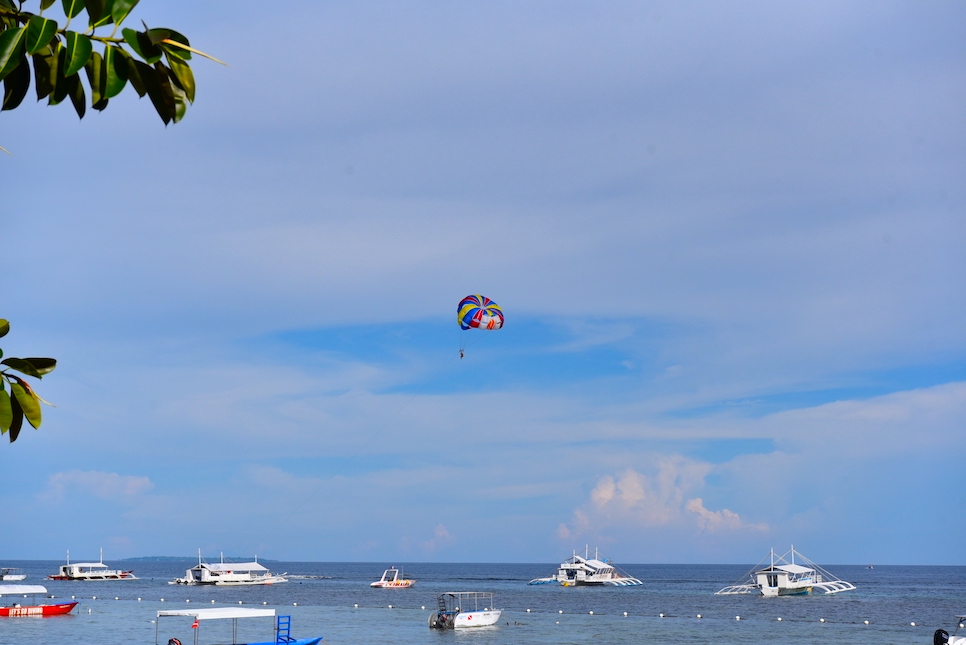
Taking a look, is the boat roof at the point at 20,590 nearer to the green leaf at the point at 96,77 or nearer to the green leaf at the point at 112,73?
the green leaf at the point at 96,77

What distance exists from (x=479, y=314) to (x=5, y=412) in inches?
1857

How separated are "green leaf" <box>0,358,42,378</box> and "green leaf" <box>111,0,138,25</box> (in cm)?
148

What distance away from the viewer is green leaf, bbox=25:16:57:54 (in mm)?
3455

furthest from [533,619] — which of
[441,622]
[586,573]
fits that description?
[586,573]

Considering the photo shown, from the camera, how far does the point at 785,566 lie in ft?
332

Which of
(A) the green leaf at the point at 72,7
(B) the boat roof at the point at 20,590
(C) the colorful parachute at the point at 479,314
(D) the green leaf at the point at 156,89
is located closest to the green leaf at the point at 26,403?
(D) the green leaf at the point at 156,89

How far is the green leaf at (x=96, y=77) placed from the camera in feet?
12.4

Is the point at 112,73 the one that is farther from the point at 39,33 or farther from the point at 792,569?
the point at 792,569

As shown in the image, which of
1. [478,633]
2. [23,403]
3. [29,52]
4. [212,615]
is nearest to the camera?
[29,52]

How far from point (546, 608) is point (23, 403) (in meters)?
85.8

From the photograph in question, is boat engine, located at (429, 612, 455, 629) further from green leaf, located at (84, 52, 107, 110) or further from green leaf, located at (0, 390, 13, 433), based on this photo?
green leaf, located at (84, 52, 107, 110)

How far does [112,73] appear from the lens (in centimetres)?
374

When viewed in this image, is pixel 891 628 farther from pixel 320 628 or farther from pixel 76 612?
pixel 76 612

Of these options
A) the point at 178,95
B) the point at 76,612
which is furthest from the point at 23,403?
the point at 76,612
